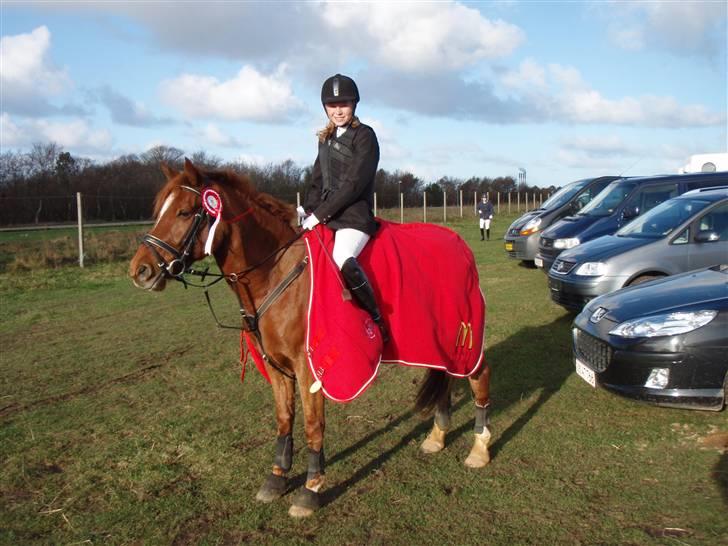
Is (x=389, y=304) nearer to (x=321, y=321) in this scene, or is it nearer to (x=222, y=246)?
(x=321, y=321)

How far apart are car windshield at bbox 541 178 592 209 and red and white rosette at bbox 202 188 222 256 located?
13.1 meters

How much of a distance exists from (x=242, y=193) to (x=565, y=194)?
13.6m

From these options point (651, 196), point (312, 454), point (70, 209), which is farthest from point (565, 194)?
point (70, 209)

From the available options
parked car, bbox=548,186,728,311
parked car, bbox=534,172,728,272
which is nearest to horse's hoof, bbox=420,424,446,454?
parked car, bbox=548,186,728,311

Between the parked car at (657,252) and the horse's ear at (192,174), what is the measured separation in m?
6.07

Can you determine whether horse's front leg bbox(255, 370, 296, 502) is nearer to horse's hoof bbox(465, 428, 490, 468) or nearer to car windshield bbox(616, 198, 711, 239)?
horse's hoof bbox(465, 428, 490, 468)

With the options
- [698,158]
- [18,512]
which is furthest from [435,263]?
[698,158]

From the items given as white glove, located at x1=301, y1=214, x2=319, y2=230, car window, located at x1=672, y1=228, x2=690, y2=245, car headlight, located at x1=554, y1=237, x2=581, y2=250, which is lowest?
car headlight, located at x1=554, y1=237, x2=581, y2=250

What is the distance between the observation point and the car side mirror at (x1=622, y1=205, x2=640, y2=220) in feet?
37.7

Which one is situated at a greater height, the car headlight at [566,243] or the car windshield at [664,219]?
the car windshield at [664,219]

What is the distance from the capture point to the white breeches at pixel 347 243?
3.90 meters

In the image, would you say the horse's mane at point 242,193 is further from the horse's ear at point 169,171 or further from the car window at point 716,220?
the car window at point 716,220

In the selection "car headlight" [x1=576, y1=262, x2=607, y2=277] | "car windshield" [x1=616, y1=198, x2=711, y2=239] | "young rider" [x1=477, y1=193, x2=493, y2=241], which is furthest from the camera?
"young rider" [x1=477, y1=193, x2=493, y2=241]

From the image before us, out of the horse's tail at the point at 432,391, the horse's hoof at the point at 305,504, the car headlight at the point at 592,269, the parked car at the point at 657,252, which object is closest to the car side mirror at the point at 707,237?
the parked car at the point at 657,252
